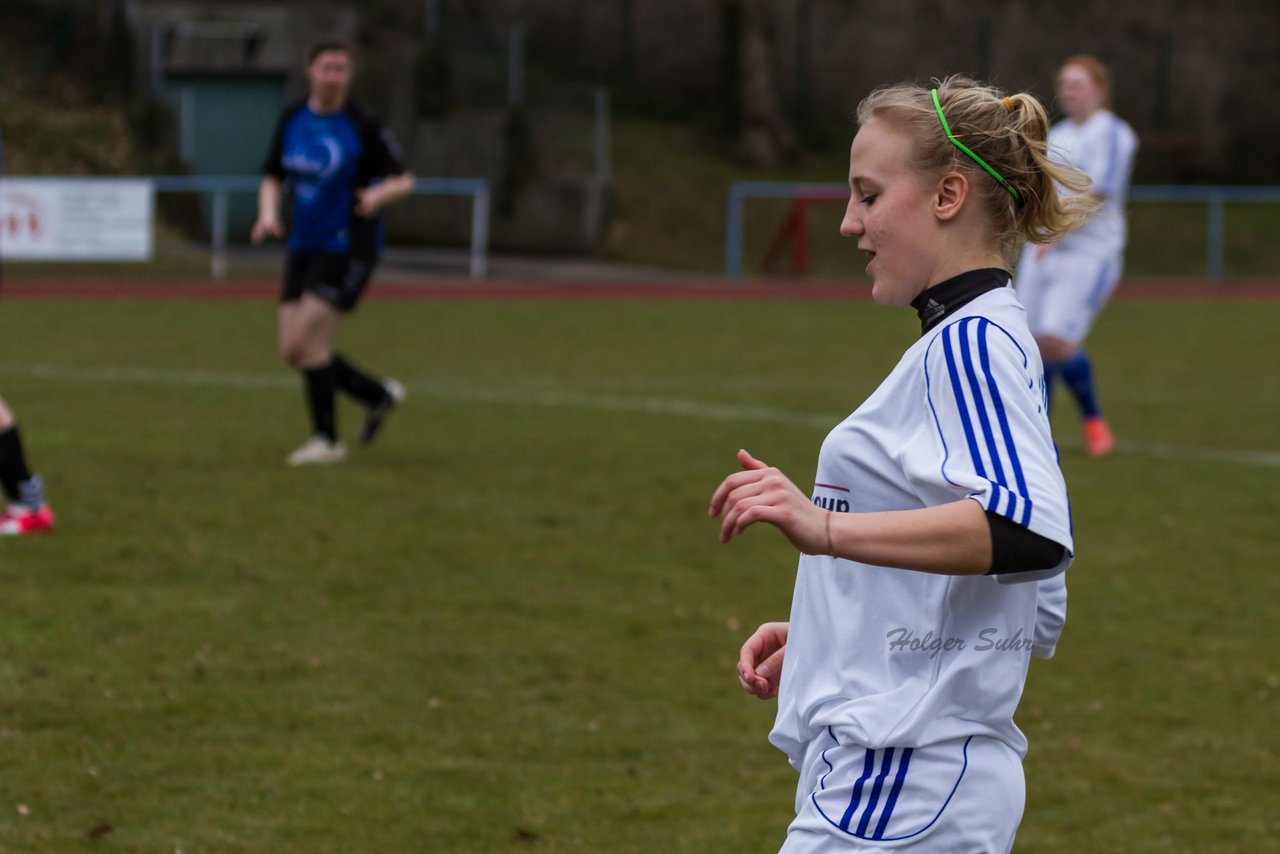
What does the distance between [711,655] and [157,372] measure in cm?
908

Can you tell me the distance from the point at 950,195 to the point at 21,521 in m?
5.69

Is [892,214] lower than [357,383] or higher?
higher

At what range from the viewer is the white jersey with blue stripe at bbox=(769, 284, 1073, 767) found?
2299 mm

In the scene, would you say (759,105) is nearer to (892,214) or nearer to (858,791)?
(892,214)

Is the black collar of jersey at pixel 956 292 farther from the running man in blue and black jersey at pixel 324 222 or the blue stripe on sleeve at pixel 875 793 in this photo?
the running man in blue and black jersey at pixel 324 222

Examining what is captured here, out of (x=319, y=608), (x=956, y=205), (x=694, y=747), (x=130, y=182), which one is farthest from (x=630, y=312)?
(x=956, y=205)

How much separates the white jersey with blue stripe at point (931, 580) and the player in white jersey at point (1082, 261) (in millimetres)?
7816

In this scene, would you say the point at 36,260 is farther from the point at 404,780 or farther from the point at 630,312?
the point at 404,780

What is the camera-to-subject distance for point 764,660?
2842 millimetres

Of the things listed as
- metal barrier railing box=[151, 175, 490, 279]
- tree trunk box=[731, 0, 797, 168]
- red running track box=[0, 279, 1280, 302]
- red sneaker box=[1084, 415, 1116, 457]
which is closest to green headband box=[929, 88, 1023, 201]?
red sneaker box=[1084, 415, 1116, 457]

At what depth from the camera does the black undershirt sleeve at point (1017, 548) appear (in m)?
2.23

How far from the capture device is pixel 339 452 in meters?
9.69

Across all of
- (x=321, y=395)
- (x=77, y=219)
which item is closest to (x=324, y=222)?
(x=321, y=395)

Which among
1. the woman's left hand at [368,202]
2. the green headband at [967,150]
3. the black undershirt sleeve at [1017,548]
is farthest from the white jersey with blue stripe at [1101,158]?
the black undershirt sleeve at [1017,548]
